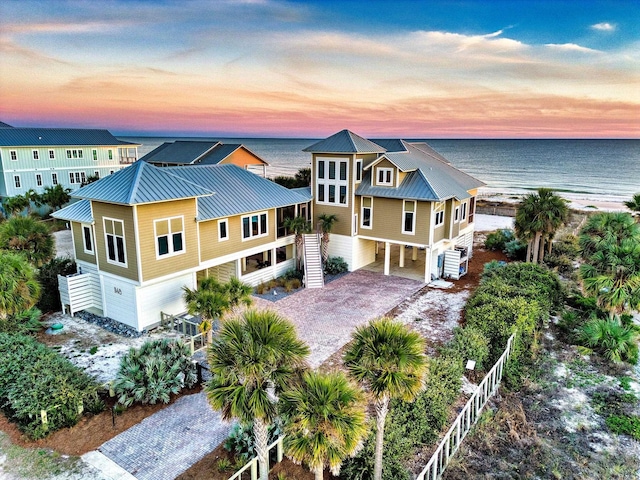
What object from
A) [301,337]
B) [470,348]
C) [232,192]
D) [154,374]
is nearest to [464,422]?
[470,348]

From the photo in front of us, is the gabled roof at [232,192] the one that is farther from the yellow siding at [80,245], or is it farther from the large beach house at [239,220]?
the yellow siding at [80,245]

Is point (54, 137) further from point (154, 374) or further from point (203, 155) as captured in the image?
point (154, 374)

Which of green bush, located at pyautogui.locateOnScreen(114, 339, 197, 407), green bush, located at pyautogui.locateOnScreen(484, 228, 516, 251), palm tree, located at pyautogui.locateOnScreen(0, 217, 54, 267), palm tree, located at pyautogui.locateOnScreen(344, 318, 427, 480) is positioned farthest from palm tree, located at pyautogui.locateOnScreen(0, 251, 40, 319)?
green bush, located at pyautogui.locateOnScreen(484, 228, 516, 251)

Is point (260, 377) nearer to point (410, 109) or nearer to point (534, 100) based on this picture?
point (410, 109)

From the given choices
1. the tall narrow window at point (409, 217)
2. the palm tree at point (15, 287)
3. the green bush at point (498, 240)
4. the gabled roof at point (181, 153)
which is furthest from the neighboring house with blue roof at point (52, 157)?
the green bush at point (498, 240)

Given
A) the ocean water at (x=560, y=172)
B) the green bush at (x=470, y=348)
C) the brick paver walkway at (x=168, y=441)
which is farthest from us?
the ocean water at (x=560, y=172)

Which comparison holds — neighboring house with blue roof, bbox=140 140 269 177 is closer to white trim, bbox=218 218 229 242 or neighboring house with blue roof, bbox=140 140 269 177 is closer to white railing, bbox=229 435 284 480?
white trim, bbox=218 218 229 242
